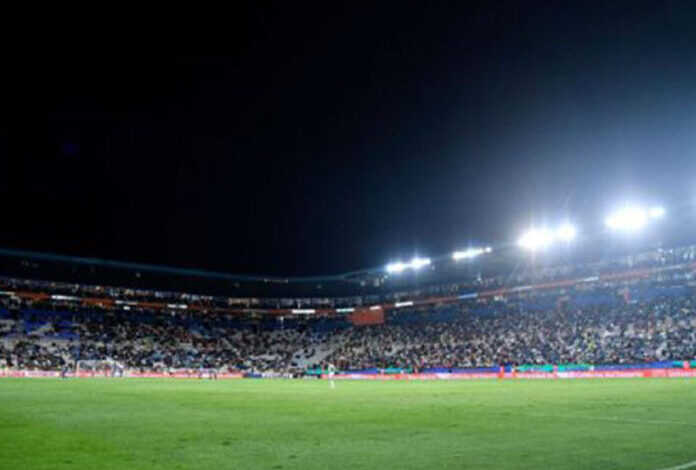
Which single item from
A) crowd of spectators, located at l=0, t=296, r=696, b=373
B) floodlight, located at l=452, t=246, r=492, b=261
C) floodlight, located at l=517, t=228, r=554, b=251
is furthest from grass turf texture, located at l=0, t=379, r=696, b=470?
floodlight, located at l=452, t=246, r=492, b=261

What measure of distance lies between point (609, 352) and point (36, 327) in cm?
6642

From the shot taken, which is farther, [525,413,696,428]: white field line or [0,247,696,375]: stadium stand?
[0,247,696,375]: stadium stand

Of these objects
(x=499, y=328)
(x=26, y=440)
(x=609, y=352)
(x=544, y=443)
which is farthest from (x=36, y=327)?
(x=544, y=443)

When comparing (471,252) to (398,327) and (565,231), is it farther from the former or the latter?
(398,327)

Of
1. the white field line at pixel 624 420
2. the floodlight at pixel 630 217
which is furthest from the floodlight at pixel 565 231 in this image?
the white field line at pixel 624 420

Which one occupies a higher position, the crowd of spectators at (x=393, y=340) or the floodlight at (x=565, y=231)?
the floodlight at (x=565, y=231)

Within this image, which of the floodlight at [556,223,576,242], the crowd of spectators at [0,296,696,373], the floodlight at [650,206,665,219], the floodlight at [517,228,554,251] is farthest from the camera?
the floodlight at [556,223,576,242]

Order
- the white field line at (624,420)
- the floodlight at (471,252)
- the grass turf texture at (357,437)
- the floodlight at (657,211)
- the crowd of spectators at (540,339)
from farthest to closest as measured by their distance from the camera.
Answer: the floodlight at (471,252), the floodlight at (657,211), the crowd of spectators at (540,339), the white field line at (624,420), the grass turf texture at (357,437)

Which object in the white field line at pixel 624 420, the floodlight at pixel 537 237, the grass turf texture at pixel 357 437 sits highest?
the floodlight at pixel 537 237

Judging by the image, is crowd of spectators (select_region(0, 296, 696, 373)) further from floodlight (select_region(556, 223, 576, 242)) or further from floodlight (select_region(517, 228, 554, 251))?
floodlight (select_region(517, 228, 554, 251))

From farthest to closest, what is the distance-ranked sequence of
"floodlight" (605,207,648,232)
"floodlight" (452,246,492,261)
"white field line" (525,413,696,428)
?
"floodlight" (452,246,492,261), "floodlight" (605,207,648,232), "white field line" (525,413,696,428)

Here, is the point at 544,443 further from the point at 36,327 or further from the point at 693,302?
the point at 36,327

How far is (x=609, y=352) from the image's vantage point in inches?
2218

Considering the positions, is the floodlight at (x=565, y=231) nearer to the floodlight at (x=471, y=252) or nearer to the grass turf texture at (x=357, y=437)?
the floodlight at (x=471, y=252)
